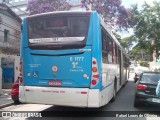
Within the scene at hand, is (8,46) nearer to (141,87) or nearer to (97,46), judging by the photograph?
(141,87)

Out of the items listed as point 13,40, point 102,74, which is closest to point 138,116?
point 102,74

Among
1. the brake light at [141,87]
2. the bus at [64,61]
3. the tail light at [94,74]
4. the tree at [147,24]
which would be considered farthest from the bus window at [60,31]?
the tree at [147,24]

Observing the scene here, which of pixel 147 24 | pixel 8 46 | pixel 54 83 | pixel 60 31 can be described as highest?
pixel 147 24

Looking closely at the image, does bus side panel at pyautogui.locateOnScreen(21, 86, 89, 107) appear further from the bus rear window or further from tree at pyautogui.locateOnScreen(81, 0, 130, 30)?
tree at pyautogui.locateOnScreen(81, 0, 130, 30)

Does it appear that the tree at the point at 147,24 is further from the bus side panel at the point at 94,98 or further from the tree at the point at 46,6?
the bus side panel at the point at 94,98

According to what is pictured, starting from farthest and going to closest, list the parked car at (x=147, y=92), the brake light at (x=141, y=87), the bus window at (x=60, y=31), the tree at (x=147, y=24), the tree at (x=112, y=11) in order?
the tree at (x=147, y=24), the tree at (x=112, y=11), the brake light at (x=141, y=87), the parked car at (x=147, y=92), the bus window at (x=60, y=31)

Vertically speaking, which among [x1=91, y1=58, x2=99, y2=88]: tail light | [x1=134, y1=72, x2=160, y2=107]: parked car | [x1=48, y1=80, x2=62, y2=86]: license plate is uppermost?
[x1=91, y1=58, x2=99, y2=88]: tail light

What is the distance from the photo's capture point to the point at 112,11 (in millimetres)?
25234

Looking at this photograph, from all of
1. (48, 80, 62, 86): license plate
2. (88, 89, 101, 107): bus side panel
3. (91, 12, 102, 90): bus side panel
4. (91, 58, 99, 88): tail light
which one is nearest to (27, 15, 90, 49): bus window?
(91, 12, 102, 90): bus side panel

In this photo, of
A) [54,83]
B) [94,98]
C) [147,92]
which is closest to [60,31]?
[54,83]

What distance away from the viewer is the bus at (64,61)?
7.87 m

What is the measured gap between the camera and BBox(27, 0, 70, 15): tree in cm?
2491

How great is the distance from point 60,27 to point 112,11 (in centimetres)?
1780

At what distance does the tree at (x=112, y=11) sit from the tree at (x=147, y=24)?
4.67 feet
